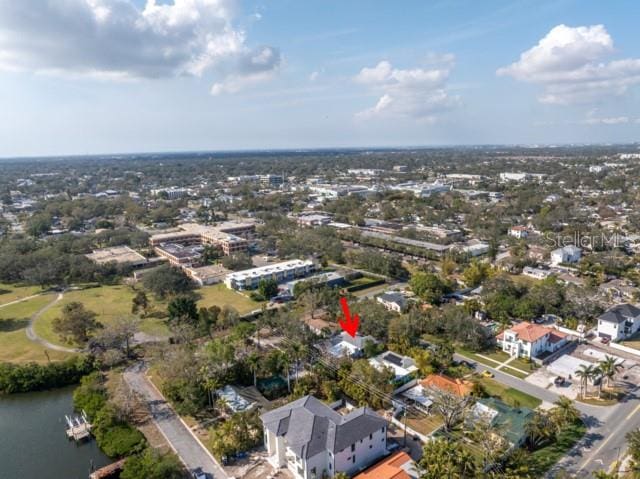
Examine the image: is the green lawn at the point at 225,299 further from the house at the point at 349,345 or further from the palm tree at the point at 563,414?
the palm tree at the point at 563,414

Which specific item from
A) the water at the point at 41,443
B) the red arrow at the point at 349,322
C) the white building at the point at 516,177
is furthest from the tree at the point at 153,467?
the white building at the point at 516,177

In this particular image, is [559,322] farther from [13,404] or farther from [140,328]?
[13,404]

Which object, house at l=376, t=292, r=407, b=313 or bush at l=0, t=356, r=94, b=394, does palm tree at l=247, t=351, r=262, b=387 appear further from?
house at l=376, t=292, r=407, b=313

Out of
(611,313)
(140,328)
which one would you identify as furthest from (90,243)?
(611,313)

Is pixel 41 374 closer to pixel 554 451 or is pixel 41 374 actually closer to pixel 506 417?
pixel 506 417

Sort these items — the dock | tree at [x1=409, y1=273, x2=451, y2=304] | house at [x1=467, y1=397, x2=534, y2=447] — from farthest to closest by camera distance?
tree at [x1=409, y1=273, x2=451, y2=304] → the dock → house at [x1=467, y1=397, x2=534, y2=447]

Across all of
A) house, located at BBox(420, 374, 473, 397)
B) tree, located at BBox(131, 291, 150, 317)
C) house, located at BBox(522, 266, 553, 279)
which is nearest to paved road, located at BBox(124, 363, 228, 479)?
tree, located at BBox(131, 291, 150, 317)
